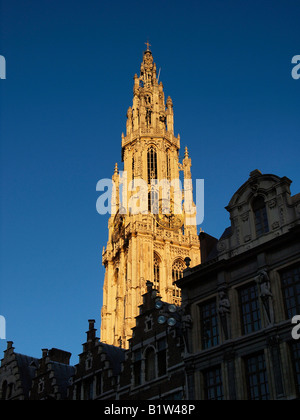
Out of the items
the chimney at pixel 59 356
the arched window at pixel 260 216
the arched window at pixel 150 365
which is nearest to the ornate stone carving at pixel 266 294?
the arched window at pixel 260 216

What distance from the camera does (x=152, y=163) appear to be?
328 ft

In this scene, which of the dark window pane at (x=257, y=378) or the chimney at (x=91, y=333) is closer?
the dark window pane at (x=257, y=378)

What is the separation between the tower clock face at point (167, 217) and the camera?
301 ft

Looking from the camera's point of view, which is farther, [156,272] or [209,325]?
[156,272]

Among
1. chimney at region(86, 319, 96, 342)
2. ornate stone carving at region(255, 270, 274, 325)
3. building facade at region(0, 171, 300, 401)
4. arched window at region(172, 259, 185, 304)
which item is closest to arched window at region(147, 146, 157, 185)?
arched window at region(172, 259, 185, 304)

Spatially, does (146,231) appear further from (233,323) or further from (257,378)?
(257,378)

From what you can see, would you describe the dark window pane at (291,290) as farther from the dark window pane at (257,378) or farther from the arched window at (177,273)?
the arched window at (177,273)

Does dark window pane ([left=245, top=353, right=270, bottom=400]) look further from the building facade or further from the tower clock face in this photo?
the tower clock face

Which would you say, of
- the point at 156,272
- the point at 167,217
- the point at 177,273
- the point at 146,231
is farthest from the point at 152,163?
the point at 156,272

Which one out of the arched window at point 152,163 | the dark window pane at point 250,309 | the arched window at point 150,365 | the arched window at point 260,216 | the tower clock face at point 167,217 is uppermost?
the arched window at point 152,163

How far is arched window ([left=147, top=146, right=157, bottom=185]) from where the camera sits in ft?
321

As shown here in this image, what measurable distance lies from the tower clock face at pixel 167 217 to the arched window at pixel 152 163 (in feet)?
16.2

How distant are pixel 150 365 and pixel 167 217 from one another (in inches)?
2530
